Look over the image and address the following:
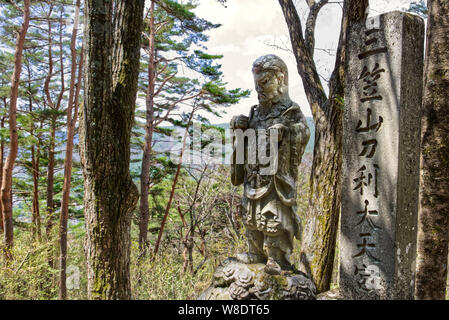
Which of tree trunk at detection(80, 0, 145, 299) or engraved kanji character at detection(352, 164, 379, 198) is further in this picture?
tree trunk at detection(80, 0, 145, 299)

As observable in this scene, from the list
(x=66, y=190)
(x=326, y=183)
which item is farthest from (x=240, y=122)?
(x=66, y=190)

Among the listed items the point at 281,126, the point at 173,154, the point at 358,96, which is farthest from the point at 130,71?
the point at 173,154

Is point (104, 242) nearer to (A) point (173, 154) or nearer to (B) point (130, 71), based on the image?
(B) point (130, 71)

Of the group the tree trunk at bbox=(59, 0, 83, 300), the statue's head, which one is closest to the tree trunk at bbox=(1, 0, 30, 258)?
the tree trunk at bbox=(59, 0, 83, 300)

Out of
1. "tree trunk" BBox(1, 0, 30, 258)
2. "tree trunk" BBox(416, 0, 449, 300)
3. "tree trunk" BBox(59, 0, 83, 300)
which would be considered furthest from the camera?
"tree trunk" BBox(59, 0, 83, 300)

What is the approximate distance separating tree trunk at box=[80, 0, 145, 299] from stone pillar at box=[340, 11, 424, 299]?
234 cm

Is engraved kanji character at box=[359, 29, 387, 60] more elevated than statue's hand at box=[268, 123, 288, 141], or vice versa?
engraved kanji character at box=[359, 29, 387, 60]

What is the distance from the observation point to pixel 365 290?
2938 millimetres

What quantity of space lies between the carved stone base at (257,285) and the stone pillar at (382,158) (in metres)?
0.43

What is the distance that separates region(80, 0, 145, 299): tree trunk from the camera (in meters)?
3.46

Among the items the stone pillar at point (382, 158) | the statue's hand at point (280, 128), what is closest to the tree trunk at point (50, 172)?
the statue's hand at point (280, 128)

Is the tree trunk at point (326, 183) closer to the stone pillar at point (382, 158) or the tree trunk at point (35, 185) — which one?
the stone pillar at point (382, 158)

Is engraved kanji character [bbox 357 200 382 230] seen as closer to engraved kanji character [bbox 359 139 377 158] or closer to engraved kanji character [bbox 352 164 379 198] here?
engraved kanji character [bbox 352 164 379 198]

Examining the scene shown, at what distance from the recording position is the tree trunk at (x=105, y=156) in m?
3.46
